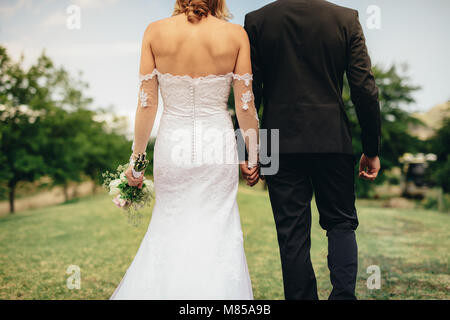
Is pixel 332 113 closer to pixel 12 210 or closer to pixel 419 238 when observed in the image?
pixel 419 238

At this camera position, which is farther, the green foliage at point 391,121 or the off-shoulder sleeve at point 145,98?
the green foliage at point 391,121

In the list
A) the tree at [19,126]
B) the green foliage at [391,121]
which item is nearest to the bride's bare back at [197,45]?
the tree at [19,126]

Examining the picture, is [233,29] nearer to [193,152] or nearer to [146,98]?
[146,98]

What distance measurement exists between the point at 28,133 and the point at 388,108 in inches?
835

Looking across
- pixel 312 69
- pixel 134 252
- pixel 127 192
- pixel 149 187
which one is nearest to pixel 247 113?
pixel 312 69

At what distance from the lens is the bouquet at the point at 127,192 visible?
112 inches

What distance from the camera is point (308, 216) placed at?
255 cm

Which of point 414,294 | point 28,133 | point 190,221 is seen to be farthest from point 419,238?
point 28,133

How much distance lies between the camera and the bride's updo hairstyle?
8.24 feet

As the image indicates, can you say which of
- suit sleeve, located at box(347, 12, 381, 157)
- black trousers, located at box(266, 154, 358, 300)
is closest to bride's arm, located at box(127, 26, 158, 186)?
black trousers, located at box(266, 154, 358, 300)

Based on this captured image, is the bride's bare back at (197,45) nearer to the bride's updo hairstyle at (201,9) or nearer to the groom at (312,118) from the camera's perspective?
the bride's updo hairstyle at (201,9)

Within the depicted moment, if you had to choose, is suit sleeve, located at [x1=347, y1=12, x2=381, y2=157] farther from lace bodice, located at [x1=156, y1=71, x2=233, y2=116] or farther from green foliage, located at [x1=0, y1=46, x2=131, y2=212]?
green foliage, located at [x1=0, y1=46, x2=131, y2=212]

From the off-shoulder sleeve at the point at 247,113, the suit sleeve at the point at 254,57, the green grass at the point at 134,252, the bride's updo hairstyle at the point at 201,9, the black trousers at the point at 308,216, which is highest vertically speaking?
the bride's updo hairstyle at the point at 201,9
